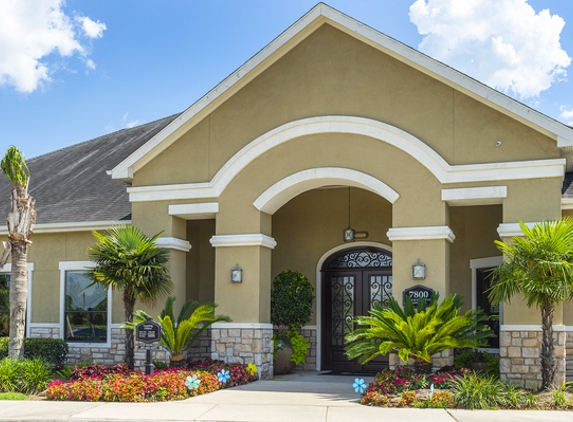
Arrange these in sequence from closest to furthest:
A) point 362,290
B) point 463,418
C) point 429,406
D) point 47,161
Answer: point 463,418, point 429,406, point 362,290, point 47,161

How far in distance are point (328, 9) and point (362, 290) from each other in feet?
21.4

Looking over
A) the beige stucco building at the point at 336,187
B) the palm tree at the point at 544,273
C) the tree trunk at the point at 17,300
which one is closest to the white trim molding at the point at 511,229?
the beige stucco building at the point at 336,187

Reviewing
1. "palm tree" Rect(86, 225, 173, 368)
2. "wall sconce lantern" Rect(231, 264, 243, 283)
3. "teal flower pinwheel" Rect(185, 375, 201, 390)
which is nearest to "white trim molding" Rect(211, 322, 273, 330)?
"wall sconce lantern" Rect(231, 264, 243, 283)

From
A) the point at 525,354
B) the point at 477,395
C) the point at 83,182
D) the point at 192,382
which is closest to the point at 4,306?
the point at 83,182

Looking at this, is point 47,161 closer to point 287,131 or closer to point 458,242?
point 287,131

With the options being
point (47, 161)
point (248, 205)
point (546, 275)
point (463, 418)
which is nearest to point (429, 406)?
point (463, 418)

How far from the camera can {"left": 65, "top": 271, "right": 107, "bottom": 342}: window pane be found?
1695 centimetres

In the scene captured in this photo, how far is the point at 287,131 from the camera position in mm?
14781

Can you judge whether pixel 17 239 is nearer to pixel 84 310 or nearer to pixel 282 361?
pixel 84 310

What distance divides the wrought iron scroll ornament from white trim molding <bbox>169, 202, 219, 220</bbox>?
3623mm

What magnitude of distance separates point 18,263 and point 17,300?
0.73 m

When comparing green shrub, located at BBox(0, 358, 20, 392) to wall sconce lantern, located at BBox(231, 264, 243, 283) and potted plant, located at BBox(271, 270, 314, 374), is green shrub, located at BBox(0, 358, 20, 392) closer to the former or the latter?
wall sconce lantern, located at BBox(231, 264, 243, 283)

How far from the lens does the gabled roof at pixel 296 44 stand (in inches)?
508

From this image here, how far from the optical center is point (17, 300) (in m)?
14.3
